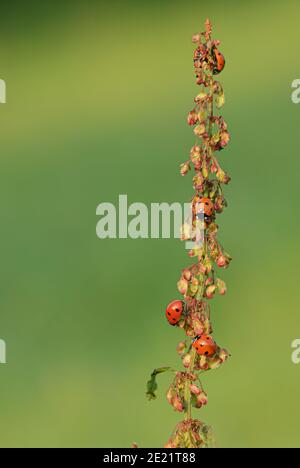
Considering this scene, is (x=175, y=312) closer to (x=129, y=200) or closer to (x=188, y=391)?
(x=188, y=391)

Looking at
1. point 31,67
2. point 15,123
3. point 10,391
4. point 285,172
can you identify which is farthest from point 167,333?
point 31,67

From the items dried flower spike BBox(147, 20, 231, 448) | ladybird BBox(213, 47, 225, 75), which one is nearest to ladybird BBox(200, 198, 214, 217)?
dried flower spike BBox(147, 20, 231, 448)

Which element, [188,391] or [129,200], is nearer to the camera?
[188,391]

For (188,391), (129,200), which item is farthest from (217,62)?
(129,200)

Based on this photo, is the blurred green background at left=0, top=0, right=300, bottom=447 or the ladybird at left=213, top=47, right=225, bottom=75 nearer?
the ladybird at left=213, top=47, right=225, bottom=75

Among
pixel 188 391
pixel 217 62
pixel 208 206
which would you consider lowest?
pixel 188 391

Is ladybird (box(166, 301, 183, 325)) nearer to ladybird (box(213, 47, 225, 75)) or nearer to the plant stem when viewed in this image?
the plant stem
